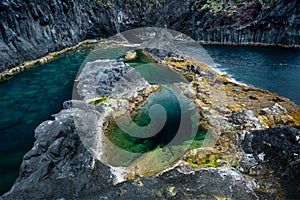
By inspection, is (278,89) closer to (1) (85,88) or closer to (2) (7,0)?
(1) (85,88)

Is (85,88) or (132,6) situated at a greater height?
(132,6)

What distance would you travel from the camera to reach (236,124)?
15.8 meters

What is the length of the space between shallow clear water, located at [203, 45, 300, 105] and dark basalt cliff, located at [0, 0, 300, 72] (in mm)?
→ 13361

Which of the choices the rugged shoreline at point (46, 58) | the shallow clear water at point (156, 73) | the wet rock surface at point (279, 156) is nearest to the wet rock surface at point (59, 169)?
the wet rock surface at point (279, 156)

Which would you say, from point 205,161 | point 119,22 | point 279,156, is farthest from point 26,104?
point 119,22

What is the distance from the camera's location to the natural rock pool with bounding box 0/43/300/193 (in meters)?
15.5

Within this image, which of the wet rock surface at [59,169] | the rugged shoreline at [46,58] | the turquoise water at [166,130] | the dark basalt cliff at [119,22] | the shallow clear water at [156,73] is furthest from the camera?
the dark basalt cliff at [119,22]

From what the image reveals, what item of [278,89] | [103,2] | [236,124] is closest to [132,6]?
[103,2]

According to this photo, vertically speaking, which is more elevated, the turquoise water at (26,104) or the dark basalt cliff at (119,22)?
the dark basalt cliff at (119,22)

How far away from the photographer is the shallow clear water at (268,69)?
2553 cm

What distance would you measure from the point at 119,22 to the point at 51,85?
59254 millimetres

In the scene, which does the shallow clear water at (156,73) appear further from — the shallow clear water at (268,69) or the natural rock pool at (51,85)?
the shallow clear water at (268,69)

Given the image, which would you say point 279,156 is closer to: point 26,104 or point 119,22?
point 26,104

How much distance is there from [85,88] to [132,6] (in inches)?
2890
